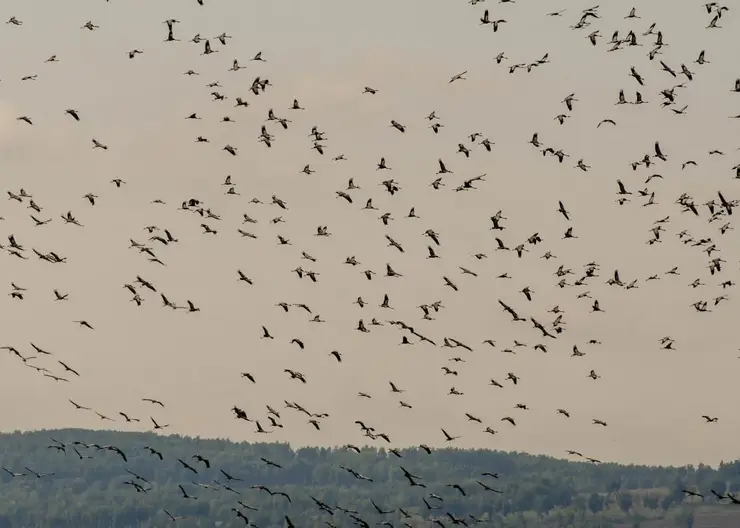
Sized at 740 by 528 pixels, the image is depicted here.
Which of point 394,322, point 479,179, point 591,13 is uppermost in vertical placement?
point 591,13

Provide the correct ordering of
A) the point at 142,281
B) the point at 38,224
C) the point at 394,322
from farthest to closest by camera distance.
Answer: the point at 394,322 → the point at 142,281 → the point at 38,224

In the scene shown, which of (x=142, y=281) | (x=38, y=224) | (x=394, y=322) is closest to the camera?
(x=38, y=224)

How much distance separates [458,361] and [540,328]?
992 centimetres

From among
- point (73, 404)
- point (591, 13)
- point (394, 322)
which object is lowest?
point (73, 404)

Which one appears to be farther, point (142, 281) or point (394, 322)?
point (394, 322)

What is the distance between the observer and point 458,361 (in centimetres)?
12875

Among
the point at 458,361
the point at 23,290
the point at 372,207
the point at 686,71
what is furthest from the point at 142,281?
the point at 686,71

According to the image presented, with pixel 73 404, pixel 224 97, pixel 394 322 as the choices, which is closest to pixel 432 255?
pixel 394 322

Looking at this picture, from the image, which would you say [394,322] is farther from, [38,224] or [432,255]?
[38,224]

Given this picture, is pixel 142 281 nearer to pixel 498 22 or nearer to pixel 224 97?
pixel 224 97

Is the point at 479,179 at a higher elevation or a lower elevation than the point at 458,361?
higher

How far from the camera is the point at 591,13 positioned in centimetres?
10956

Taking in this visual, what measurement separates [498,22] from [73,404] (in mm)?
31495

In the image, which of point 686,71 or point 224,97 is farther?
point 224,97
